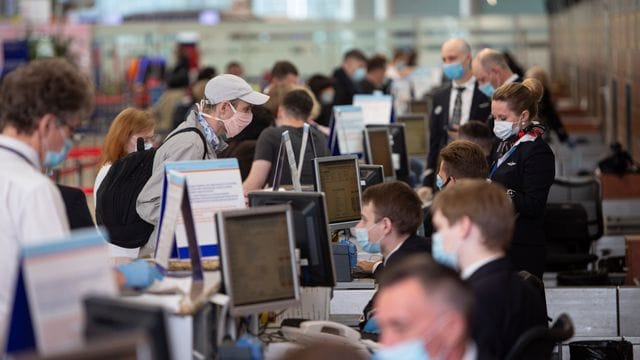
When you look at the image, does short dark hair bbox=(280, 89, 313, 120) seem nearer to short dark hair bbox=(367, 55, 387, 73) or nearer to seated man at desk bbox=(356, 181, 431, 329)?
seated man at desk bbox=(356, 181, 431, 329)

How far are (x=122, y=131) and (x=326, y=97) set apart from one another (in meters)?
5.66

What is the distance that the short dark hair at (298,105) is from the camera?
786cm

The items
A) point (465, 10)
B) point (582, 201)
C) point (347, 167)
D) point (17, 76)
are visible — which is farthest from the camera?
point (465, 10)

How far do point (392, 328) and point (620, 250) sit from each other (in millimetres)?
6616

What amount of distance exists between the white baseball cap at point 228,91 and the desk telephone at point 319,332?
1720mm

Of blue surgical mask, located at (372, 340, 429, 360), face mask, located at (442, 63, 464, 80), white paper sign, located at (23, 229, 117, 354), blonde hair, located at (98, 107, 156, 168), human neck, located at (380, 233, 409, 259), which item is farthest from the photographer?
face mask, located at (442, 63, 464, 80)

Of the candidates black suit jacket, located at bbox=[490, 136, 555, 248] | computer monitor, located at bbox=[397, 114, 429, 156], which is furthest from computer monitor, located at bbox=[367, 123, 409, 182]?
black suit jacket, located at bbox=[490, 136, 555, 248]

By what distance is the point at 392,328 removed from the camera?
3.07 m

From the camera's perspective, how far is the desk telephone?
4605mm

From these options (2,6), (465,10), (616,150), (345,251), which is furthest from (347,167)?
(465,10)

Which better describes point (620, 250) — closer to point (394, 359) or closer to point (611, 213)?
point (611, 213)

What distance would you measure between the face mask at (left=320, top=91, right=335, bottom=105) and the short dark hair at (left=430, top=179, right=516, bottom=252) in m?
8.57

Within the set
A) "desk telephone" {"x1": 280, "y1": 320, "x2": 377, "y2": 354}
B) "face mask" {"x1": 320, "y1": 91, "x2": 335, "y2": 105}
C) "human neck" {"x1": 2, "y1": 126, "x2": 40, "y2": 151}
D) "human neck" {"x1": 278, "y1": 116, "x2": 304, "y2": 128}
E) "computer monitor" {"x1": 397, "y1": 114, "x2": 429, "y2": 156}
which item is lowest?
"computer monitor" {"x1": 397, "y1": 114, "x2": 429, "y2": 156}

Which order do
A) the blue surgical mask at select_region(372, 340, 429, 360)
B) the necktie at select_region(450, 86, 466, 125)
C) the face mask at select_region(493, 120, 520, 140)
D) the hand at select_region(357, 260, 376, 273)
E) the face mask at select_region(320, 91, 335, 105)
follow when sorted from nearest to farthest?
1. the blue surgical mask at select_region(372, 340, 429, 360)
2. the hand at select_region(357, 260, 376, 273)
3. the face mask at select_region(493, 120, 520, 140)
4. the necktie at select_region(450, 86, 466, 125)
5. the face mask at select_region(320, 91, 335, 105)
